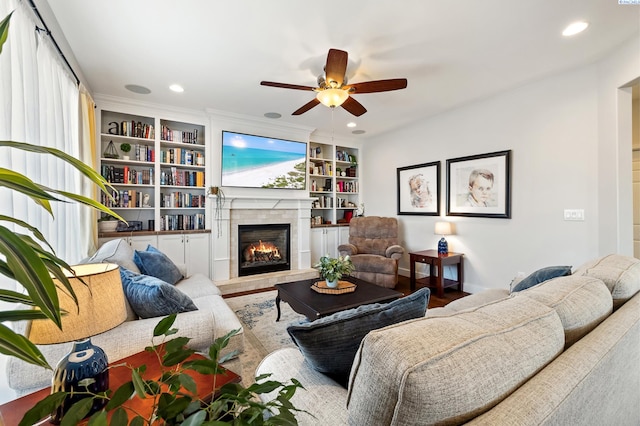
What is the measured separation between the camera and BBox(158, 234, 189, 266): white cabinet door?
3749 mm

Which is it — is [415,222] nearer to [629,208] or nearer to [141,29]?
[629,208]

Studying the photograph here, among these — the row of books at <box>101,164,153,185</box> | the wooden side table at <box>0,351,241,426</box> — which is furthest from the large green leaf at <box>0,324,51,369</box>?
the row of books at <box>101,164,153,185</box>

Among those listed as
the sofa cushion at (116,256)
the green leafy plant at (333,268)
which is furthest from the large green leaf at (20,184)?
the green leafy plant at (333,268)

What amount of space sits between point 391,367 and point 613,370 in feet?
2.72

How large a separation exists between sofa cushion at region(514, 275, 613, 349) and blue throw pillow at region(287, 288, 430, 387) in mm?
459

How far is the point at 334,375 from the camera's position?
3.41 feet

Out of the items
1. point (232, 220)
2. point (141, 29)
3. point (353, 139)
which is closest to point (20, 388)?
point (141, 29)

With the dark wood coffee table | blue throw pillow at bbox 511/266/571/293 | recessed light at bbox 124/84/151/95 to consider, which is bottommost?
the dark wood coffee table

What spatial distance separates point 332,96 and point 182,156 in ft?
8.62

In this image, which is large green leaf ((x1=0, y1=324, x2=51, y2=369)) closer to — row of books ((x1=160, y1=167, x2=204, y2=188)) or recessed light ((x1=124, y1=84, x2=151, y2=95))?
recessed light ((x1=124, y1=84, x2=151, y2=95))

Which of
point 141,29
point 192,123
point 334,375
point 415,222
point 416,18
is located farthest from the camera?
point 415,222

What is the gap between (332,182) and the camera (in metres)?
5.44

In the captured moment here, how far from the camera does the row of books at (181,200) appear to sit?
158 inches

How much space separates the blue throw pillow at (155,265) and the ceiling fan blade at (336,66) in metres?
2.30
